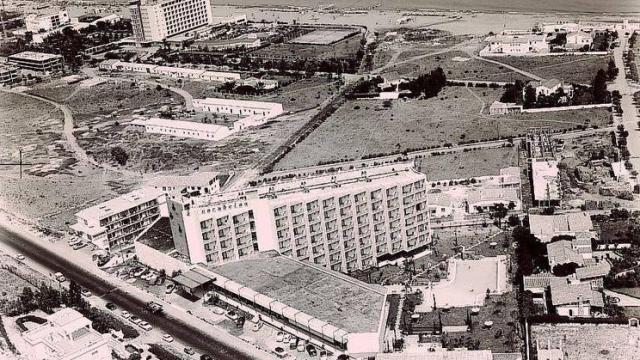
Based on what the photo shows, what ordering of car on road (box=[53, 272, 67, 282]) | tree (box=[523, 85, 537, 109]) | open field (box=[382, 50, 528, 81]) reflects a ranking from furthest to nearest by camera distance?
open field (box=[382, 50, 528, 81])
tree (box=[523, 85, 537, 109])
car on road (box=[53, 272, 67, 282])

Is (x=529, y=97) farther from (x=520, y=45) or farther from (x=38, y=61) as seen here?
(x=38, y=61)

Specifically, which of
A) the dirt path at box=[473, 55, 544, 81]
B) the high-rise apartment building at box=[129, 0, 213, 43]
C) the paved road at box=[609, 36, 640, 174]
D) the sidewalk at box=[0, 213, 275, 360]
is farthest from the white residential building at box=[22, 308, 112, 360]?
the high-rise apartment building at box=[129, 0, 213, 43]

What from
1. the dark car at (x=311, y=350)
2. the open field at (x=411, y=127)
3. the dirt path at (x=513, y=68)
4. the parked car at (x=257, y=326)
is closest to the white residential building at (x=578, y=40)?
the dirt path at (x=513, y=68)

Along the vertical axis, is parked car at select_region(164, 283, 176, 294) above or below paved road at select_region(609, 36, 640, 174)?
below

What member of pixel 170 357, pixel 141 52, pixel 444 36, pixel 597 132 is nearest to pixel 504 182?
pixel 597 132

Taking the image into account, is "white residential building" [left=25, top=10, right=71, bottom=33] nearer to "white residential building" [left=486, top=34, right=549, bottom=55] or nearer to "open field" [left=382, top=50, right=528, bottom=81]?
"open field" [left=382, top=50, right=528, bottom=81]
